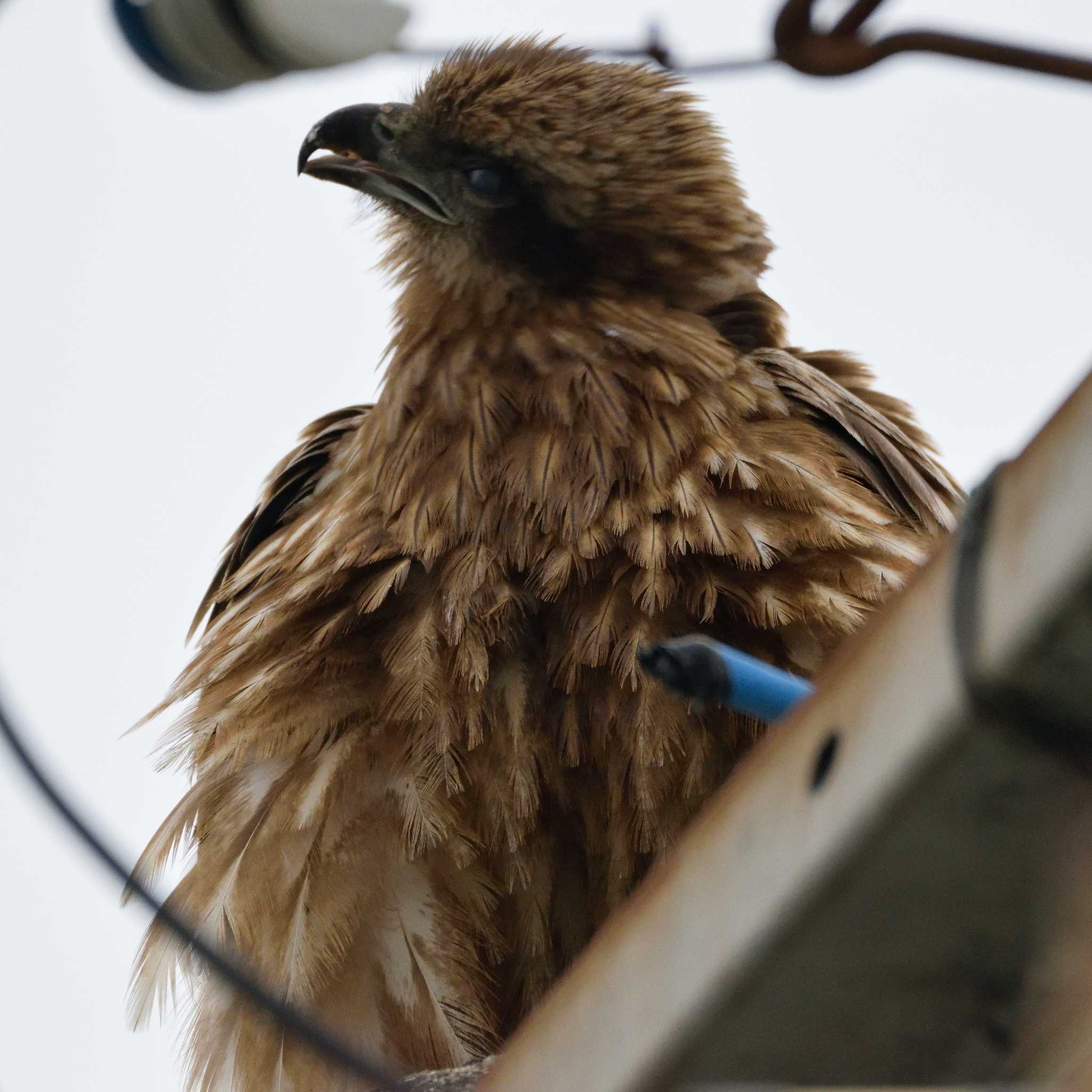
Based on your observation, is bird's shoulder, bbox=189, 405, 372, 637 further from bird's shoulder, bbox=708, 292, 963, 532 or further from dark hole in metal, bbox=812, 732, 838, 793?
dark hole in metal, bbox=812, 732, 838, 793

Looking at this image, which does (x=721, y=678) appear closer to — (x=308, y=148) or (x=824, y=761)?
(x=824, y=761)

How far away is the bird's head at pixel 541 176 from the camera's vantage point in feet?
11.5

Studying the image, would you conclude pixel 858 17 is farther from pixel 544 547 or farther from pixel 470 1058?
pixel 470 1058

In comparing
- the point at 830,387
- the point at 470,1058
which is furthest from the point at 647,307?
Answer: the point at 470,1058

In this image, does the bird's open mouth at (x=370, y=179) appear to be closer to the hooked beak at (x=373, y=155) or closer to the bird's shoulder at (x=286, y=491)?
the hooked beak at (x=373, y=155)

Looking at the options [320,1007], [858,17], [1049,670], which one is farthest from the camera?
[320,1007]

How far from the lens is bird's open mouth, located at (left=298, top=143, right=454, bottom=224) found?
140 inches

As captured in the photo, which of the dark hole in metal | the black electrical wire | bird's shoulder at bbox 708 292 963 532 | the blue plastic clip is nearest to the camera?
the dark hole in metal

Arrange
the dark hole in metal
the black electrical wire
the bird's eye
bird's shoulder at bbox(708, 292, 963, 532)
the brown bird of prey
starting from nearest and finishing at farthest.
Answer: the dark hole in metal
the black electrical wire
the brown bird of prey
bird's shoulder at bbox(708, 292, 963, 532)
the bird's eye

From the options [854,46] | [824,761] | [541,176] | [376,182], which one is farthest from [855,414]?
[824,761]

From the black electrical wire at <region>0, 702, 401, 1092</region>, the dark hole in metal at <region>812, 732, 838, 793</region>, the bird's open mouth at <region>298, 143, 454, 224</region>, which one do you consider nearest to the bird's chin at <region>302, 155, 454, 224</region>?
the bird's open mouth at <region>298, 143, 454, 224</region>

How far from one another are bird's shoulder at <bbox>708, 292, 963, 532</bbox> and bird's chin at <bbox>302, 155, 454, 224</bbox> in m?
0.62

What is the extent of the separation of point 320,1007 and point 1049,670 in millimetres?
2082

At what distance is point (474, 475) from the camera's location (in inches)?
126
